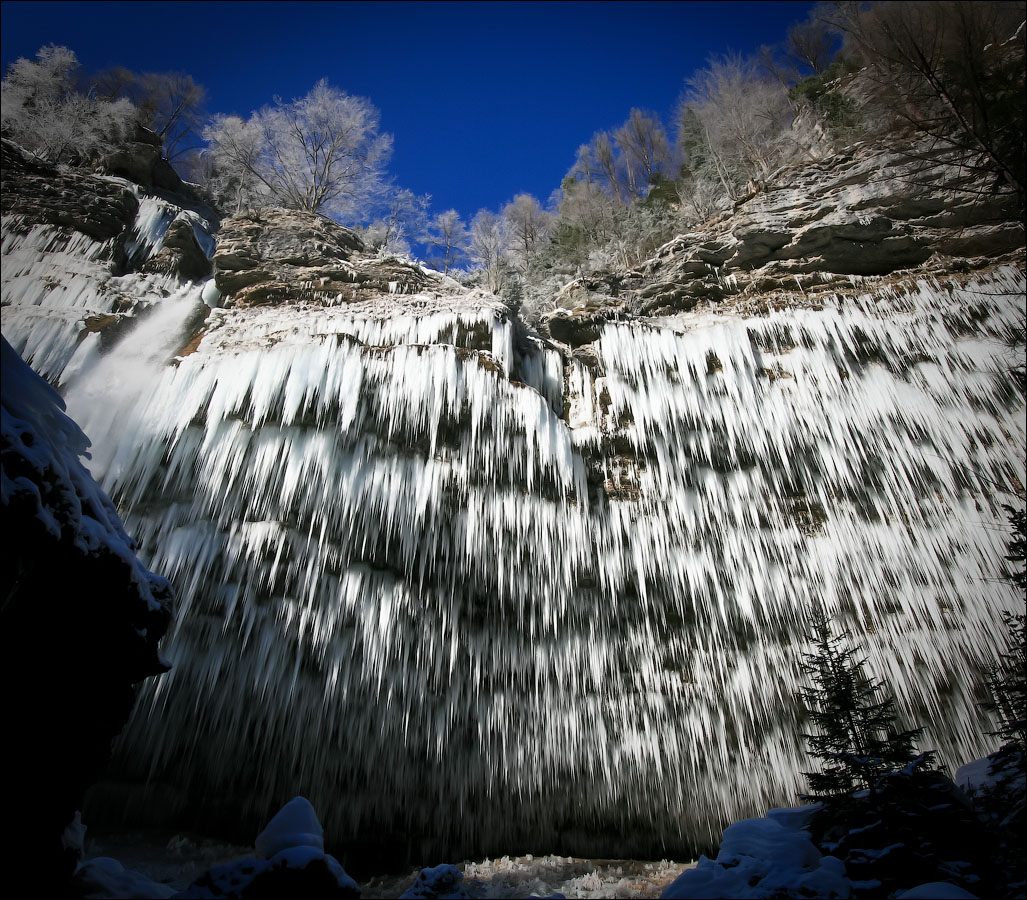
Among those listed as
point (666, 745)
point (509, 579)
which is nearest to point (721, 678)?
point (666, 745)

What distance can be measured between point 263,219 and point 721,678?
515 inches

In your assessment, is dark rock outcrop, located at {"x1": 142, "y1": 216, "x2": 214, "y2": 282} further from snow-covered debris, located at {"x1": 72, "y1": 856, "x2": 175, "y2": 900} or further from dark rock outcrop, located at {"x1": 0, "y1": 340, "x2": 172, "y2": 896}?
snow-covered debris, located at {"x1": 72, "y1": 856, "x2": 175, "y2": 900}

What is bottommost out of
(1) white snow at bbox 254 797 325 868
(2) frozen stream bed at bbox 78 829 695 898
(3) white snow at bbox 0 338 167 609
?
(2) frozen stream bed at bbox 78 829 695 898

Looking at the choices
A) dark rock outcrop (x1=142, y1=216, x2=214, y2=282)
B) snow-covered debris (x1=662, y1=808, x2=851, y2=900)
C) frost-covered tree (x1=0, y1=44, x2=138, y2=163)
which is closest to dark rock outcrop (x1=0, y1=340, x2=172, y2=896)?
snow-covered debris (x1=662, y1=808, x2=851, y2=900)

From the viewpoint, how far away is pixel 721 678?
839cm

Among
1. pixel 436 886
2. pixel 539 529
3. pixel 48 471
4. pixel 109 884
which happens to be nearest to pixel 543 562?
pixel 539 529

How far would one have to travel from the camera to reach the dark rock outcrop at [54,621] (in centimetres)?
322

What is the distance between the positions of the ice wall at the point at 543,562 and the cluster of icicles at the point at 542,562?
4 cm

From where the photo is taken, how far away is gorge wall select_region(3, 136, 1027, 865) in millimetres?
7531

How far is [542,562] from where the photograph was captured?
8508mm

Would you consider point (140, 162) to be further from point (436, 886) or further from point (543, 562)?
point (436, 886)

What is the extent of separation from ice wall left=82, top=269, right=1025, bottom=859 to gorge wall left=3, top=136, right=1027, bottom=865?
0.04 meters

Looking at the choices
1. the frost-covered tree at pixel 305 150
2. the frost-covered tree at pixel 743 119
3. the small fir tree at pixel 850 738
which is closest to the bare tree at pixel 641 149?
the frost-covered tree at pixel 743 119

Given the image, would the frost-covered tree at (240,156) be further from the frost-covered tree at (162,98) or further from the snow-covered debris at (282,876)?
the snow-covered debris at (282,876)
